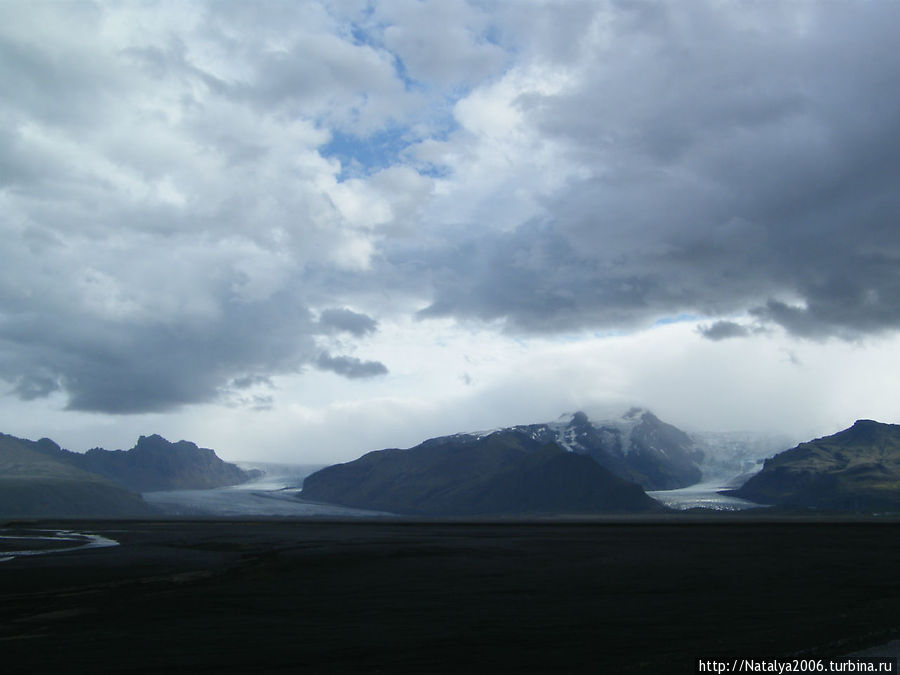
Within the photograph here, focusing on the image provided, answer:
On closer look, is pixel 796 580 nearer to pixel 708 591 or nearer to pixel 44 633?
pixel 708 591

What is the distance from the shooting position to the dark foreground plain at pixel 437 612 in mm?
33781

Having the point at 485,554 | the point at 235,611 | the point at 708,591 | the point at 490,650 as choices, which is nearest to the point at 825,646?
the point at 490,650

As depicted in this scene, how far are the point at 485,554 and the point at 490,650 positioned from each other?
67.1 meters

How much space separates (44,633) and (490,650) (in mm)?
24659

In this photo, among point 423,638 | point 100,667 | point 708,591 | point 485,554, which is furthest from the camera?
point 485,554

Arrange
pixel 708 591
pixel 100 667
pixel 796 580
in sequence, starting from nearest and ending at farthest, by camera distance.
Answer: pixel 100 667
pixel 708 591
pixel 796 580

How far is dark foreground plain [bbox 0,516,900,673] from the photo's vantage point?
33781 mm

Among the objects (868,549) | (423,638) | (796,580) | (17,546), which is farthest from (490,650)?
(17,546)

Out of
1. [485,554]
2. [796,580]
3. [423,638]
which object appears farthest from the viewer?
[485,554]

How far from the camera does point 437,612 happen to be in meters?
48.0

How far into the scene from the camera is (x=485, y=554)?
3971 inches

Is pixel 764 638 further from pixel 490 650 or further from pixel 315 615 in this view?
pixel 315 615

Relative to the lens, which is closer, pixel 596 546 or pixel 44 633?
pixel 44 633

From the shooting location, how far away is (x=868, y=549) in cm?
10775
